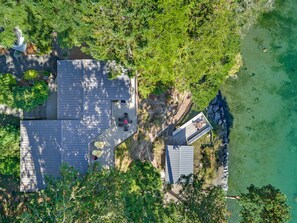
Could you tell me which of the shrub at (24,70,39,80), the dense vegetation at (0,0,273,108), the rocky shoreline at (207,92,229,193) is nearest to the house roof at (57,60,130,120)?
the shrub at (24,70,39,80)

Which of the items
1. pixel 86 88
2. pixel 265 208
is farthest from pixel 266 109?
pixel 86 88

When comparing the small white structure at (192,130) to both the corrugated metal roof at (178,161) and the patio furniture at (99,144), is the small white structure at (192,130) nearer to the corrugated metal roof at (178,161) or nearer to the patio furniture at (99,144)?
the corrugated metal roof at (178,161)

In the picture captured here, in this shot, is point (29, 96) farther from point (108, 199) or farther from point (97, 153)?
point (108, 199)

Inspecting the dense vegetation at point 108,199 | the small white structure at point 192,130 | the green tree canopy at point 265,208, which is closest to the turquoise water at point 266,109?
the small white structure at point 192,130

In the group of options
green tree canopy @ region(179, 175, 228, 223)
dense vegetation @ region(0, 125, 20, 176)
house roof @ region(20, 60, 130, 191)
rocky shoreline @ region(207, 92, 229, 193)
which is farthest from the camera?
rocky shoreline @ region(207, 92, 229, 193)

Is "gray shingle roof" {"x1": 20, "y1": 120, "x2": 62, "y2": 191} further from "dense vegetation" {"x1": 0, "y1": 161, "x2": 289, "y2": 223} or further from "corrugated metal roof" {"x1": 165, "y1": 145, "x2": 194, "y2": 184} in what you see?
"corrugated metal roof" {"x1": 165, "y1": 145, "x2": 194, "y2": 184}

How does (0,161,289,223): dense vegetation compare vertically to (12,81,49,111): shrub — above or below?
below
